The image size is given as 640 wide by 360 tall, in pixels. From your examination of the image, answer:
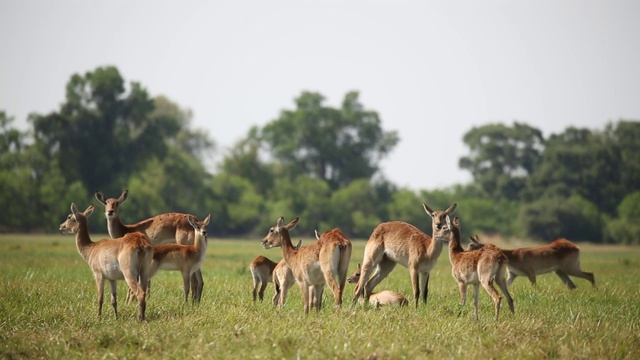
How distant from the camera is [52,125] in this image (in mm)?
63750

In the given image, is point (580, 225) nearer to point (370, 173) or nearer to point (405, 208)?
point (405, 208)

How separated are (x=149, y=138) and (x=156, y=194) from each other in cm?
623

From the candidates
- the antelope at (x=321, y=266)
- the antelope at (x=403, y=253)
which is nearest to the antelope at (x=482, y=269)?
the antelope at (x=403, y=253)

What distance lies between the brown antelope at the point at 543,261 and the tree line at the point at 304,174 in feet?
113

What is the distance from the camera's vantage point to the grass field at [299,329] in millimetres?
10094

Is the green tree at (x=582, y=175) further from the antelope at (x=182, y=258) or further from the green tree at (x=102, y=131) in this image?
the antelope at (x=182, y=258)

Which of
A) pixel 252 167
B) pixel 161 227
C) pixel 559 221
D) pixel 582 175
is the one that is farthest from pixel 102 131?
pixel 161 227

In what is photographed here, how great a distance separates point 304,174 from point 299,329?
230 feet

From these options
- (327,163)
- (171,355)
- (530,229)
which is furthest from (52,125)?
(171,355)

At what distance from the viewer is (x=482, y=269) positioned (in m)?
13.5

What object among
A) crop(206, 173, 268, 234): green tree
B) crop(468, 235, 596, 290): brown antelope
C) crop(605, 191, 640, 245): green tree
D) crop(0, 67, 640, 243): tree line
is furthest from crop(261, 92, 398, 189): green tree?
crop(468, 235, 596, 290): brown antelope

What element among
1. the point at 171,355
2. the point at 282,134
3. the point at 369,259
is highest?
the point at 282,134

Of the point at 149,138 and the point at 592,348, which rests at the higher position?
the point at 149,138

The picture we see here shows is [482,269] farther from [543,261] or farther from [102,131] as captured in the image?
[102,131]
